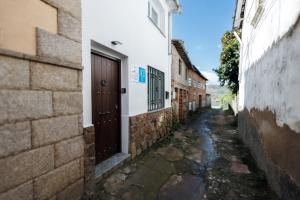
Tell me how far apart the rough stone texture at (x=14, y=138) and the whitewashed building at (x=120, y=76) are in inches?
39.0

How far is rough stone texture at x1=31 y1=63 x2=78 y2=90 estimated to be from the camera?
214 cm

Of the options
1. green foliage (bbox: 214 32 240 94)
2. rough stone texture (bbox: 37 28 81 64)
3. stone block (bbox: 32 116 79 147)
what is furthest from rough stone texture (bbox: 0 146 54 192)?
green foliage (bbox: 214 32 240 94)

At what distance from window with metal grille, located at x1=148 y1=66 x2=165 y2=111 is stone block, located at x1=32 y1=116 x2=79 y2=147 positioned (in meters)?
3.46

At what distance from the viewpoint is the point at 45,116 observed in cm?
227

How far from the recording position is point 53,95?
2367 millimetres

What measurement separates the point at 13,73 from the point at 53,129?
82cm

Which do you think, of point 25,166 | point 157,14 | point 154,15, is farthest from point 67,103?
point 157,14

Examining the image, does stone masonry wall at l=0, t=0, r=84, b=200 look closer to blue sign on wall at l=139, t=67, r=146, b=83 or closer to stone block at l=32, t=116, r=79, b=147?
stone block at l=32, t=116, r=79, b=147

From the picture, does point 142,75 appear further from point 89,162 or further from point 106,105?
point 89,162

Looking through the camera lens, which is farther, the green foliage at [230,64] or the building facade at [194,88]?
the building facade at [194,88]

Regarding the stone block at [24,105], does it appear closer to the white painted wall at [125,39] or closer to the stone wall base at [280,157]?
the white painted wall at [125,39]

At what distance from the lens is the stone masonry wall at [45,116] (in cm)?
189

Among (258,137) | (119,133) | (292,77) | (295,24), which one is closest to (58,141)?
(119,133)

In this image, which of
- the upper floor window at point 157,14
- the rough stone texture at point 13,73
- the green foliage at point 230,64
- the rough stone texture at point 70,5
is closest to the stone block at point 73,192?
the rough stone texture at point 13,73
